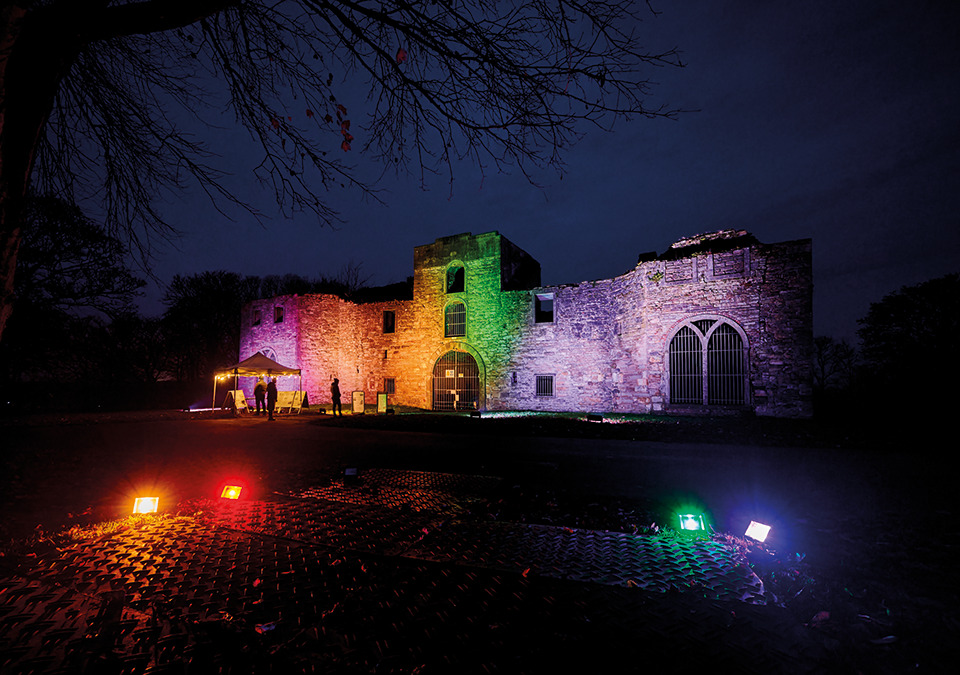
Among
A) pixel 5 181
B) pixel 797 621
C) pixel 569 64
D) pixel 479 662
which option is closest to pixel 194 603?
pixel 479 662

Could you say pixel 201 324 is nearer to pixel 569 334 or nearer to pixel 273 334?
pixel 273 334

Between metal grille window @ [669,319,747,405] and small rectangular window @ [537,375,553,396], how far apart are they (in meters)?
5.27

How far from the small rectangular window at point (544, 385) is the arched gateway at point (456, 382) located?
3215mm

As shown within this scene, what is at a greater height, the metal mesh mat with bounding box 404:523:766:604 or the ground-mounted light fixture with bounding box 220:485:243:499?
the metal mesh mat with bounding box 404:523:766:604

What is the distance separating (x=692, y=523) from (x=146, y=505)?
17.4ft

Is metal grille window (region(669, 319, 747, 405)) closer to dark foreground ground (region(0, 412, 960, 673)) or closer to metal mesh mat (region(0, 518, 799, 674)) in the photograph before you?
dark foreground ground (region(0, 412, 960, 673))

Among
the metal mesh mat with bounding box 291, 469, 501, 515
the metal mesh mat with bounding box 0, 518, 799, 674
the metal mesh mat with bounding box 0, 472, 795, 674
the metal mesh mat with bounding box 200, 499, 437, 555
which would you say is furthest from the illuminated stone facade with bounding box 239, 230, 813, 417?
the metal mesh mat with bounding box 0, 518, 799, 674

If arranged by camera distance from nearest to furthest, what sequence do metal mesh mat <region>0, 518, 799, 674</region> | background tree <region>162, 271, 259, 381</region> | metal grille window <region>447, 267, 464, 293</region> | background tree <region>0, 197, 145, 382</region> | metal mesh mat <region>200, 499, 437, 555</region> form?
A: metal mesh mat <region>0, 518, 799, 674</region>
metal mesh mat <region>200, 499, 437, 555</region>
background tree <region>0, 197, 145, 382</region>
metal grille window <region>447, 267, 464, 293</region>
background tree <region>162, 271, 259, 381</region>

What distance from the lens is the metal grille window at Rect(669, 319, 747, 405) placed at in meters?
13.4

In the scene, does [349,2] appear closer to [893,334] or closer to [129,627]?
[129,627]

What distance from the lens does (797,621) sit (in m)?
2.06

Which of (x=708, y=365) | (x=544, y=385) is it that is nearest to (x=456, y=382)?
(x=544, y=385)

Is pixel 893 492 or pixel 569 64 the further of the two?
pixel 893 492

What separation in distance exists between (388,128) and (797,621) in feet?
14.5
